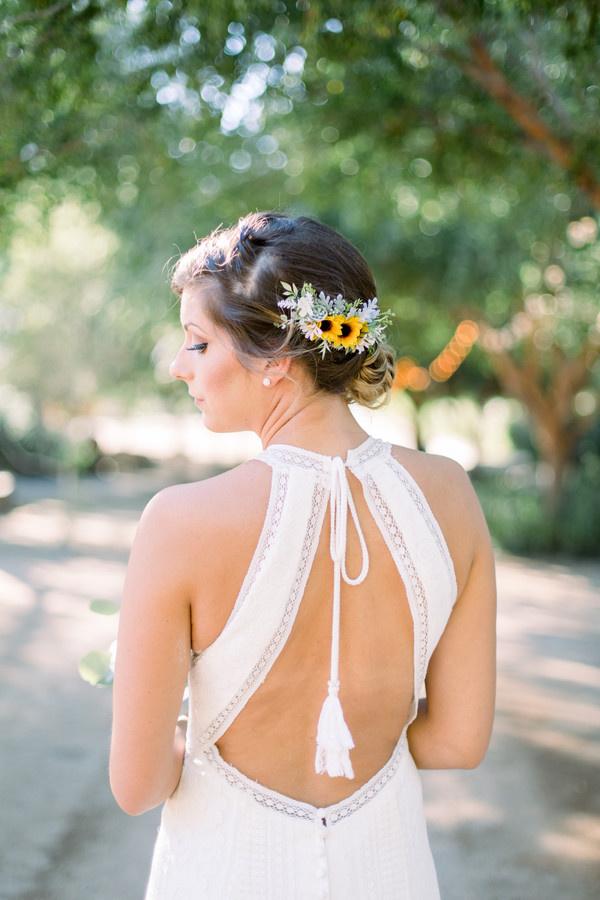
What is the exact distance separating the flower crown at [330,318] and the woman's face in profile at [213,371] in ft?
0.31

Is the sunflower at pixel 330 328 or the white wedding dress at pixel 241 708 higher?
the sunflower at pixel 330 328

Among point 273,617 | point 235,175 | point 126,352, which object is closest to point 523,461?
point 126,352

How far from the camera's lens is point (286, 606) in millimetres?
1231

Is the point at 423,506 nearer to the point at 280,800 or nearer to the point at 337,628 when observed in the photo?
the point at 337,628

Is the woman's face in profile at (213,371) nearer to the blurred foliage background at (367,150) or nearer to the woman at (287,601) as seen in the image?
the woman at (287,601)

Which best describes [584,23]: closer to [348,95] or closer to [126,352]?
[348,95]

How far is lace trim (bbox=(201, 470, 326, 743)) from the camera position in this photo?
123 cm

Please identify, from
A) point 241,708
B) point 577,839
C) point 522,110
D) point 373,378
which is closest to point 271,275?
point 373,378

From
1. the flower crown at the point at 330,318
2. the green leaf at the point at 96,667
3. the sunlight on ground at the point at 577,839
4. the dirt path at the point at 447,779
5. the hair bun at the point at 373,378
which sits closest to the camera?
the flower crown at the point at 330,318

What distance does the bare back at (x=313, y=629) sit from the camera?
A: 120 cm

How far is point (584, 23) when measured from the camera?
10.1ft

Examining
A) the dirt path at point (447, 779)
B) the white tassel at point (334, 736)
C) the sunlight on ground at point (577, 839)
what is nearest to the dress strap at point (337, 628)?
the white tassel at point (334, 736)

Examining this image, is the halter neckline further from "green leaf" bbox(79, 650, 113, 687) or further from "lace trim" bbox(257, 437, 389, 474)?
"green leaf" bbox(79, 650, 113, 687)

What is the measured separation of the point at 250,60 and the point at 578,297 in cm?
624
